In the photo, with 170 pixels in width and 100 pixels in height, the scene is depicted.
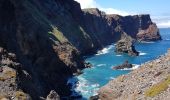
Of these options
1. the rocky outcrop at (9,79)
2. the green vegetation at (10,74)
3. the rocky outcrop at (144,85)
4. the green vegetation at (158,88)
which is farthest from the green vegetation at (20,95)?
the green vegetation at (158,88)

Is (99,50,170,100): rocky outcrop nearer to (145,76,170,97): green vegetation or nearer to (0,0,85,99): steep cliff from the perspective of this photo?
(145,76,170,97): green vegetation

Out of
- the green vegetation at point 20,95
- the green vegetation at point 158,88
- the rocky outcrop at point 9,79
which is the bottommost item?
the green vegetation at point 158,88

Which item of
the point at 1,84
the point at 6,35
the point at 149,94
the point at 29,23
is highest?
the point at 29,23

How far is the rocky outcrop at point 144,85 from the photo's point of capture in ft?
169

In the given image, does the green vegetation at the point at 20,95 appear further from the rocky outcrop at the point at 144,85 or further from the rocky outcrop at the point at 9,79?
the rocky outcrop at the point at 144,85

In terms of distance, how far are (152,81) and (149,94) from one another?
4.72 meters

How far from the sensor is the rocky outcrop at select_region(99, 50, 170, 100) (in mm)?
51625

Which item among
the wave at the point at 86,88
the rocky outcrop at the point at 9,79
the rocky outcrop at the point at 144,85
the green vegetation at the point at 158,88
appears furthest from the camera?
the wave at the point at 86,88

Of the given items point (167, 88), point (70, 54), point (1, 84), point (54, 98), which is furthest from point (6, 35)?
point (70, 54)

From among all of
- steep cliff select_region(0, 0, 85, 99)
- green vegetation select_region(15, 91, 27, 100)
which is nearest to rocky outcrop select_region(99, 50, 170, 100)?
green vegetation select_region(15, 91, 27, 100)

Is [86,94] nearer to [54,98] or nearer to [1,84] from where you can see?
Result: [54,98]

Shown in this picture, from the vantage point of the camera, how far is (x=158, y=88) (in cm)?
5191

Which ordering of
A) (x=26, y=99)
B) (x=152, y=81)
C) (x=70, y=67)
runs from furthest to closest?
(x=70, y=67)
(x=26, y=99)
(x=152, y=81)

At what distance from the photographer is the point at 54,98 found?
87188 mm
